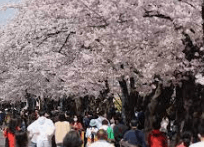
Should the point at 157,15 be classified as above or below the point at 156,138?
above

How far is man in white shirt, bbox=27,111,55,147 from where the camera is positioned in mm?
15211

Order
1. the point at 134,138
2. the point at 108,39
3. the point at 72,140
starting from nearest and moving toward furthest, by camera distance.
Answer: the point at 72,140, the point at 134,138, the point at 108,39

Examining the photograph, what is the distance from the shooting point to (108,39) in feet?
70.3

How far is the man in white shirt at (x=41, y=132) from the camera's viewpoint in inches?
599

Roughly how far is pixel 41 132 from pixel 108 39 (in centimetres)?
691

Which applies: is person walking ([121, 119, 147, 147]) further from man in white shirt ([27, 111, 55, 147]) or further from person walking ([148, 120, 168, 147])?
man in white shirt ([27, 111, 55, 147])

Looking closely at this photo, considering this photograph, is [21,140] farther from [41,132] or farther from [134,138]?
[41,132]

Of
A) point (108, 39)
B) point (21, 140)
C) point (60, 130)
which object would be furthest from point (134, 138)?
point (108, 39)

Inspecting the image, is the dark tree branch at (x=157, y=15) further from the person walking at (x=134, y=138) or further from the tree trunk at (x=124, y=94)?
the tree trunk at (x=124, y=94)

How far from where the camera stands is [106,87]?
1407 inches

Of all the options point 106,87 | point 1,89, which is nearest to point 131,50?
point 106,87

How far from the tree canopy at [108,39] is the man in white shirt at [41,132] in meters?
4.45

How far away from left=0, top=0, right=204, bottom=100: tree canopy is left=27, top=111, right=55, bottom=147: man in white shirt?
4452mm

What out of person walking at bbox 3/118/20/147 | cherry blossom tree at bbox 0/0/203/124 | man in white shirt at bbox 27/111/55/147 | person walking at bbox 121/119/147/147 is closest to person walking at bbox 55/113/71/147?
man in white shirt at bbox 27/111/55/147
